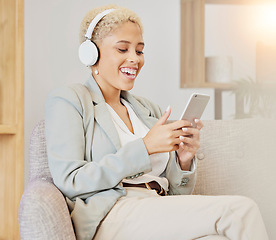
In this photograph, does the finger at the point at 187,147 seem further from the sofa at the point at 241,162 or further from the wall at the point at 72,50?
the wall at the point at 72,50

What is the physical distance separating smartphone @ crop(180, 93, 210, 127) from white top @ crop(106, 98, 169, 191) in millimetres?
192

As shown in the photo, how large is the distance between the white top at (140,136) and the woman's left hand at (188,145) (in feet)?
0.21

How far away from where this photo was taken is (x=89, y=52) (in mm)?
1557

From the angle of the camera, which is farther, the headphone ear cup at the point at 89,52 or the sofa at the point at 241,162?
the sofa at the point at 241,162

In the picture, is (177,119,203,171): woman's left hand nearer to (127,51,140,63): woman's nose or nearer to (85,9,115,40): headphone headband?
(127,51,140,63): woman's nose

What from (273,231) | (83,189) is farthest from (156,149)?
(273,231)

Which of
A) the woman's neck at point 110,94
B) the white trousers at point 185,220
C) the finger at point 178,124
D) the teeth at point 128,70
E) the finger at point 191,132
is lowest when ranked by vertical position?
the white trousers at point 185,220

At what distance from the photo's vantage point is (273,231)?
1753 mm

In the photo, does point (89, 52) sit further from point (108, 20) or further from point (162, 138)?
point (162, 138)

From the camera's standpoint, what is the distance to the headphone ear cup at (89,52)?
155 centimetres

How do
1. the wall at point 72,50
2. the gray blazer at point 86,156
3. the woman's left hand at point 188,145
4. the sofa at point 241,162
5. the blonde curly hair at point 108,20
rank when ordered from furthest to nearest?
the wall at point 72,50 → the sofa at point 241,162 → the blonde curly hair at point 108,20 → the woman's left hand at point 188,145 → the gray blazer at point 86,156

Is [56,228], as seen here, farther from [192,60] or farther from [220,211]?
[192,60]

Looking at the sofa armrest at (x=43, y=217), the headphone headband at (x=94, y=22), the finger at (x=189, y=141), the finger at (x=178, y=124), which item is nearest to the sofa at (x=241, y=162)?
the finger at (x=189, y=141)

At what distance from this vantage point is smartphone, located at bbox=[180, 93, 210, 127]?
138 cm
